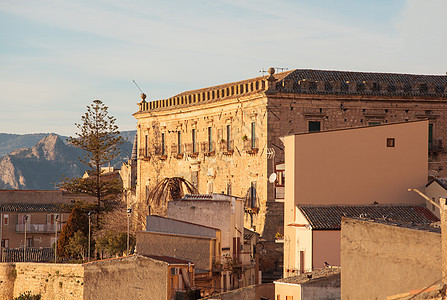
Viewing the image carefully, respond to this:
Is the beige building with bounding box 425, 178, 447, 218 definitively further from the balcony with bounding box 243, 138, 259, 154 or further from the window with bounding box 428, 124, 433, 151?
the balcony with bounding box 243, 138, 259, 154

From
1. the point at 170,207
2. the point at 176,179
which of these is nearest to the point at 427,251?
the point at 170,207

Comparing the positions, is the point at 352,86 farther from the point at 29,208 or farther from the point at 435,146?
the point at 29,208

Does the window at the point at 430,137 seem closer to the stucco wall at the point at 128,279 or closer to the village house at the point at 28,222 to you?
the stucco wall at the point at 128,279

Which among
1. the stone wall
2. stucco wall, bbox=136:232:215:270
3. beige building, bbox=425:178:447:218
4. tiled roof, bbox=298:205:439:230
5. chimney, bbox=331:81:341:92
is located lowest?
the stone wall

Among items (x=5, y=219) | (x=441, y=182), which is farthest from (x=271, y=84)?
(x=5, y=219)

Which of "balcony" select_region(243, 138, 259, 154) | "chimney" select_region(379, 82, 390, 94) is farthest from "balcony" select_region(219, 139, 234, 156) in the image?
"chimney" select_region(379, 82, 390, 94)

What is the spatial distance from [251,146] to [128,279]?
17554mm

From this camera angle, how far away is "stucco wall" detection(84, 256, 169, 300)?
3875 cm

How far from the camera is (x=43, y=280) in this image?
48.2 m

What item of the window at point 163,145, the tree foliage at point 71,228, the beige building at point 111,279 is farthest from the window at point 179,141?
the beige building at point 111,279

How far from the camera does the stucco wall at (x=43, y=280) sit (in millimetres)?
45094

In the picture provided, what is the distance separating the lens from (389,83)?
5644 cm

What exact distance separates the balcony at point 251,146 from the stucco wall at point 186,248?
13.4m

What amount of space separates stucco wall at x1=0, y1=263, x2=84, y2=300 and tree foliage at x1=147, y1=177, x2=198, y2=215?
9.98 m
